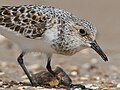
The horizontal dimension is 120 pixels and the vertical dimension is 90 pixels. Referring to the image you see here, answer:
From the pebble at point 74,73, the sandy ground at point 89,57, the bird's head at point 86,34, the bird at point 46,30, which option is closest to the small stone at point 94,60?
the sandy ground at point 89,57

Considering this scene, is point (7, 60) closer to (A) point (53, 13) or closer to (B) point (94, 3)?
(A) point (53, 13)

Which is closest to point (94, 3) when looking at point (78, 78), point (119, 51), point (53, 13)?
point (119, 51)

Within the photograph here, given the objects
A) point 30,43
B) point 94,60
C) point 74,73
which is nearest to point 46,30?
point 30,43

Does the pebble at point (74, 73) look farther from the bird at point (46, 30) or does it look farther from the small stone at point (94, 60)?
the bird at point (46, 30)

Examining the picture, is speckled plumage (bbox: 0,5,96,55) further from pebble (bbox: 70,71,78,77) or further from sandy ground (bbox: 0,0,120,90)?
pebble (bbox: 70,71,78,77)

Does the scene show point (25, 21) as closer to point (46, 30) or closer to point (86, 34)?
point (46, 30)
